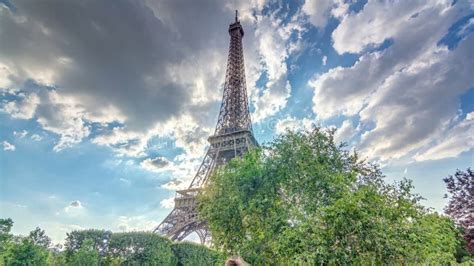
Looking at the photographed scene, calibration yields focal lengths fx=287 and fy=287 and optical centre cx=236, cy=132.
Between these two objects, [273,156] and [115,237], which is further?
[115,237]

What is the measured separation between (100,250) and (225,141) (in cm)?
2191

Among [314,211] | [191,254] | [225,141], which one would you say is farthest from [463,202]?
[225,141]

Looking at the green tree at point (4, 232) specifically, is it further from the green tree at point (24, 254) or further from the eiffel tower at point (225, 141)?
the eiffel tower at point (225, 141)

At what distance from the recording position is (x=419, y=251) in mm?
9898

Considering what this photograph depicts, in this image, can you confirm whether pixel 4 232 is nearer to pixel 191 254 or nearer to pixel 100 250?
pixel 100 250

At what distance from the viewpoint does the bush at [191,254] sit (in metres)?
23.1

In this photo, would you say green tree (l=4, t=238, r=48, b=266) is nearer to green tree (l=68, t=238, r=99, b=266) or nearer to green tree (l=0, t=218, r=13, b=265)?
green tree (l=0, t=218, r=13, b=265)

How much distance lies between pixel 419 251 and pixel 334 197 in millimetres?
3231

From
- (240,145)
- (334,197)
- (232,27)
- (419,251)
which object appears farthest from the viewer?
(232,27)

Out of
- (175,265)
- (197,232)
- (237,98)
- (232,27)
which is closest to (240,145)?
(237,98)

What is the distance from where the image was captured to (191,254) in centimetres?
2352

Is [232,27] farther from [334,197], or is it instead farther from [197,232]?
[334,197]

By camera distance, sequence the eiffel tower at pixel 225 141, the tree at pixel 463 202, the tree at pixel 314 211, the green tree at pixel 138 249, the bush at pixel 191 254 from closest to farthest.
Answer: the tree at pixel 314 211, the tree at pixel 463 202, the green tree at pixel 138 249, the bush at pixel 191 254, the eiffel tower at pixel 225 141

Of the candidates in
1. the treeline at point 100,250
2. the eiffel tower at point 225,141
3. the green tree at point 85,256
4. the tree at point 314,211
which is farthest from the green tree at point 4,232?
the eiffel tower at point 225,141
